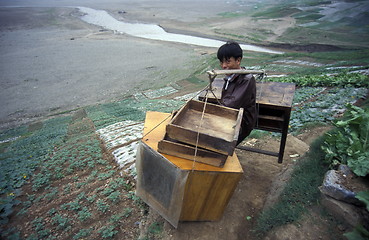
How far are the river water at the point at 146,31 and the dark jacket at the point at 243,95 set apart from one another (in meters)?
24.2

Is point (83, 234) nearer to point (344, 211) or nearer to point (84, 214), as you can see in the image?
point (84, 214)

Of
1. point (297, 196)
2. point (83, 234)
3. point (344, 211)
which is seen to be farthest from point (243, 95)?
point (83, 234)

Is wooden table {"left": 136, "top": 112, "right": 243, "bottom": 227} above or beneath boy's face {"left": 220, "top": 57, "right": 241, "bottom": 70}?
beneath

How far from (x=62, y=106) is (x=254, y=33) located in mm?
28103

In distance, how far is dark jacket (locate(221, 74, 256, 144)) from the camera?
156 inches

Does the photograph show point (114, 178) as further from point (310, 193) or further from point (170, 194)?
point (310, 193)

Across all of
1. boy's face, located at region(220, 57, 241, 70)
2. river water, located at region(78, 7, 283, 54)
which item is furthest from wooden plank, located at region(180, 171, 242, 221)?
river water, located at region(78, 7, 283, 54)

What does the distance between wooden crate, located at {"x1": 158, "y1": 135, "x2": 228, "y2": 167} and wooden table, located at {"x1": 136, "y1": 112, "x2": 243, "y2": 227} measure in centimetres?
6

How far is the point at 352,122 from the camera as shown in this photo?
4020mm

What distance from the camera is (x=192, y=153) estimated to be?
317cm

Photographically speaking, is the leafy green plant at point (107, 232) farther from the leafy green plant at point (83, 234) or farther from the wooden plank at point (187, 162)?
the wooden plank at point (187, 162)

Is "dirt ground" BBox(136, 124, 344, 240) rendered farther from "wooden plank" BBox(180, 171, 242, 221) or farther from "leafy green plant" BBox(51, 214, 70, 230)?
"leafy green plant" BBox(51, 214, 70, 230)

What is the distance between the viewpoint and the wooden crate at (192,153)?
3.12 meters

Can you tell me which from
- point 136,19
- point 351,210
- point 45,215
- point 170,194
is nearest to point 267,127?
point 351,210
